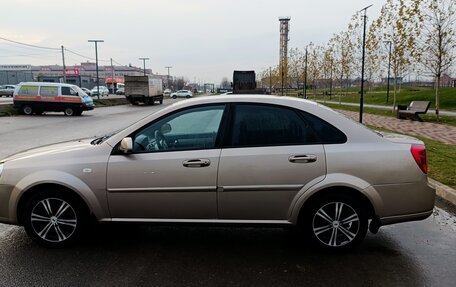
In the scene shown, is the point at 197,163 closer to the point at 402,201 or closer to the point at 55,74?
the point at 402,201

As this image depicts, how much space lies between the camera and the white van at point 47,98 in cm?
2495

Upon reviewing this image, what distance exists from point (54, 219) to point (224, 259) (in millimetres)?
1769

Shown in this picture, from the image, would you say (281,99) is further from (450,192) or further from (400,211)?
(450,192)

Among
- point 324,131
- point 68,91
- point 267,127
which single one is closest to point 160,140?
point 267,127

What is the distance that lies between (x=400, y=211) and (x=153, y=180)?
7.94 ft

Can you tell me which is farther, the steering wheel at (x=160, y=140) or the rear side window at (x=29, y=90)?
the rear side window at (x=29, y=90)

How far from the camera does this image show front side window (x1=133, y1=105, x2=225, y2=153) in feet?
13.1

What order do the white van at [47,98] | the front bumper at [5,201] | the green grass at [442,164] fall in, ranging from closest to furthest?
the front bumper at [5,201] → the green grass at [442,164] → the white van at [47,98]

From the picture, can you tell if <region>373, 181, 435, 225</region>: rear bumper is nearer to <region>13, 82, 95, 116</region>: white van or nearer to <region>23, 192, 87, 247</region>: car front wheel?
<region>23, 192, 87, 247</region>: car front wheel

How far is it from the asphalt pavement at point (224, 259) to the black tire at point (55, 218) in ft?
0.41

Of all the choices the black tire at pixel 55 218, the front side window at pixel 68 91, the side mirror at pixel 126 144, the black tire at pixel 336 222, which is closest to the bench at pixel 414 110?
the black tire at pixel 336 222

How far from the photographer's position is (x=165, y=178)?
3871 mm

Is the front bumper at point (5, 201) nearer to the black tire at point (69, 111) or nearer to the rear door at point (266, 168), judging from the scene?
the rear door at point (266, 168)

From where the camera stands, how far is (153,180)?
388cm
